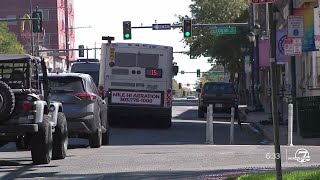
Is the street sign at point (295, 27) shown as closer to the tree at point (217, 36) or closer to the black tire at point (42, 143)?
the black tire at point (42, 143)

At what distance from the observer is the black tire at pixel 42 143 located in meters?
12.8

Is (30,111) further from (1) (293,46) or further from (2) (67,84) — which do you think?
(1) (293,46)

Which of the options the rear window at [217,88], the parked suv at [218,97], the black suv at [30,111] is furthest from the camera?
the rear window at [217,88]

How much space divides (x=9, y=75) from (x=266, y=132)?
12573 millimetres

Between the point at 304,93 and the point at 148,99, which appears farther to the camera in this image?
the point at 304,93

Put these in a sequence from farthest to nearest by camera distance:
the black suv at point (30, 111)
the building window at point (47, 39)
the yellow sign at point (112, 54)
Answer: the building window at point (47, 39), the yellow sign at point (112, 54), the black suv at point (30, 111)

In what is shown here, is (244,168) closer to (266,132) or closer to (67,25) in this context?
(266,132)

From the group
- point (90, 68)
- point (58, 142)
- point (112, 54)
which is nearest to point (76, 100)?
point (58, 142)

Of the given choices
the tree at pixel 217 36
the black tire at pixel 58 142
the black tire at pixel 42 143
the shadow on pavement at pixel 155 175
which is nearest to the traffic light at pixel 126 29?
the tree at pixel 217 36

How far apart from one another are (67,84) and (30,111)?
13.5 feet

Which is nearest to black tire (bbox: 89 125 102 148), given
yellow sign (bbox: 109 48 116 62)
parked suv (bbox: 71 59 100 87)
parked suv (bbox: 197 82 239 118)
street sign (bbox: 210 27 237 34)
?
yellow sign (bbox: 109 48 116 62)

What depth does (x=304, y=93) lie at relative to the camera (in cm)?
3438

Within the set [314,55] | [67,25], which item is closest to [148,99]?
[314,55]

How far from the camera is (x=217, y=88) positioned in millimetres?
36656
